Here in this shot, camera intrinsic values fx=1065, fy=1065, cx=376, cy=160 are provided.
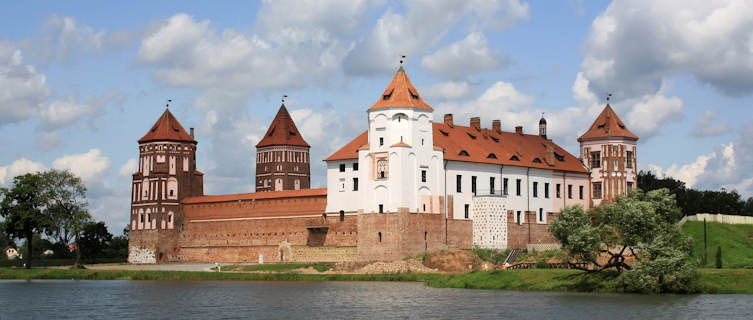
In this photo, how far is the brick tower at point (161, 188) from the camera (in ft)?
283

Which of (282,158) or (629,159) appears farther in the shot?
(282,158)

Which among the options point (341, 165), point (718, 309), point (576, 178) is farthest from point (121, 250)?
point (718, 309)

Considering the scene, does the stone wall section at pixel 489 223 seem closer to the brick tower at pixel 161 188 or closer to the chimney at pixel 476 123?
the chimney at pixel 476 123

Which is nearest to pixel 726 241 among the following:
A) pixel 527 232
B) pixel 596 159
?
pixel 527 232

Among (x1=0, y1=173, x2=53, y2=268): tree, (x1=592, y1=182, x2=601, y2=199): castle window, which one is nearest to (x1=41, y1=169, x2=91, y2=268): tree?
(x1=0, y1=173, x2=53, y2=268): tree

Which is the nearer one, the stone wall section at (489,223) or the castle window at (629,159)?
the stone wall section at (489,223)

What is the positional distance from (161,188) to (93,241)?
34.0 feet

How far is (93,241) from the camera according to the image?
93.2 meters

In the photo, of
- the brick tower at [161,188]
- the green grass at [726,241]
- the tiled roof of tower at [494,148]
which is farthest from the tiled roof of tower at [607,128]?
the brick tower at [161,188]

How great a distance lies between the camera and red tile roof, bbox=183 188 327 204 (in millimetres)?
76094

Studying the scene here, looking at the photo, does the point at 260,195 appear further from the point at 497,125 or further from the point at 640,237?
the point at 640,237

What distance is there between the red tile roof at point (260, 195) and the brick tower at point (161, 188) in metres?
Answer: 1.75

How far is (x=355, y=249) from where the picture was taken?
70.2 m

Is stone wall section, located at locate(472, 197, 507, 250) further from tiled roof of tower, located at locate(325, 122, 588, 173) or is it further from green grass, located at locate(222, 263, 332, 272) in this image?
green grass, located at locate(222, 263, 332, 272)
